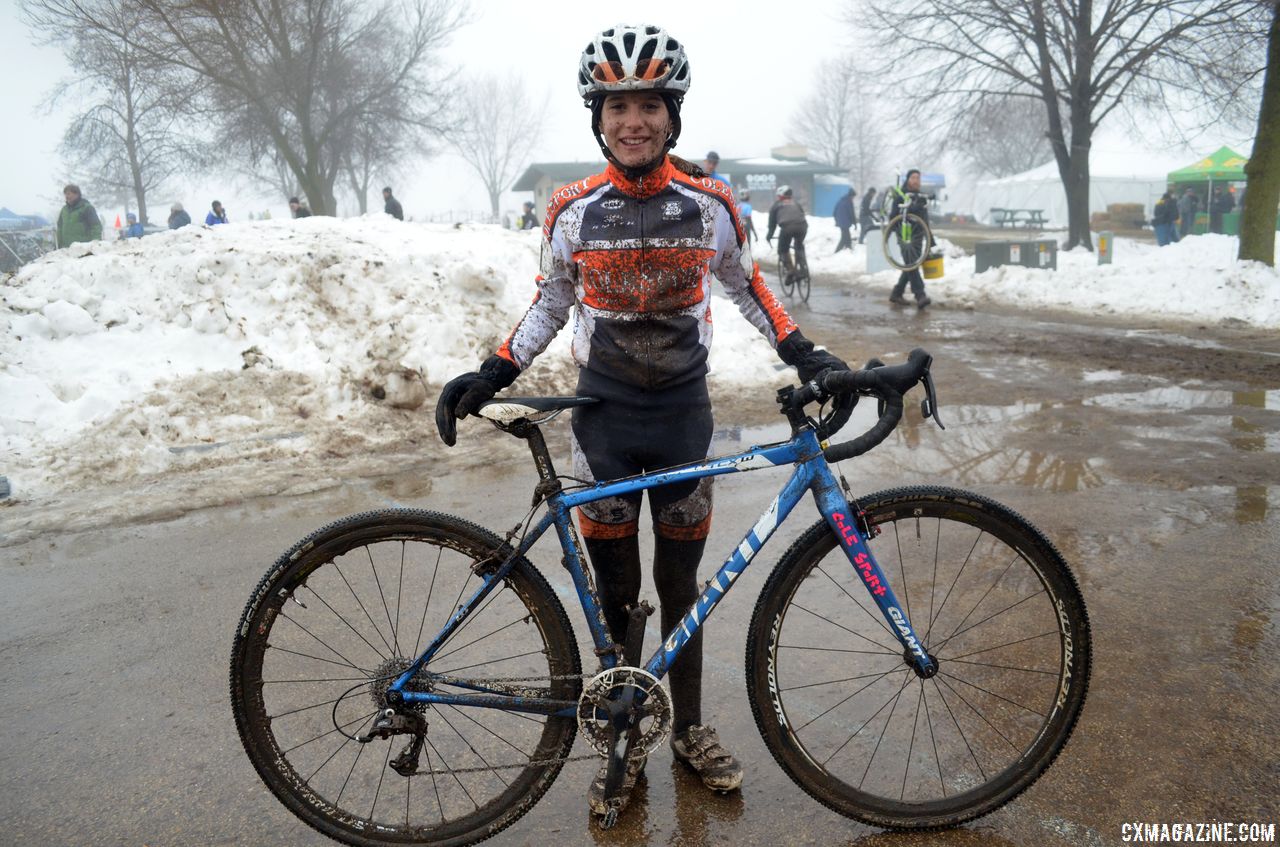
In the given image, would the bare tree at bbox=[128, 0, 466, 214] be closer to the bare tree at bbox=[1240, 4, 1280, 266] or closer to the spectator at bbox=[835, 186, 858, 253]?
the spectator at bbox=[835, 186, 858, 253]

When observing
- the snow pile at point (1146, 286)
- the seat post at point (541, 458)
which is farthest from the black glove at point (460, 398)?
the snow pile at point (1146, 286)

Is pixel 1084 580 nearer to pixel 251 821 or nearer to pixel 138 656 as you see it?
pixel 251 821

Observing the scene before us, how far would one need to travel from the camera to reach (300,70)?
2570cm

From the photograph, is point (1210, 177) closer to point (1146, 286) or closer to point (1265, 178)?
point (1265, 178)

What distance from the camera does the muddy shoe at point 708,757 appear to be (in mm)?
2760

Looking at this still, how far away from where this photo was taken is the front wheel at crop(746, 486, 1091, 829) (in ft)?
8.21

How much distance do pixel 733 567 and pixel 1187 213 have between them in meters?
30.8

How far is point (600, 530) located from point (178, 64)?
85.9 feet

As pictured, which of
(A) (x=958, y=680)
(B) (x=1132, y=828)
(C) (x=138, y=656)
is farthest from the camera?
(C) (x=138, y=656)

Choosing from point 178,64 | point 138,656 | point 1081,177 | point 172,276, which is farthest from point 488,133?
point 138,656

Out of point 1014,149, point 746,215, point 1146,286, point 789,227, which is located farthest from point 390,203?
point 1014,149

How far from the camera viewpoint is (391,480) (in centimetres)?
632

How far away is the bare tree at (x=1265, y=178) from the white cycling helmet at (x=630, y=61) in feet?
49.1

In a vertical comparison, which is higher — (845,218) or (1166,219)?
(845,218)
